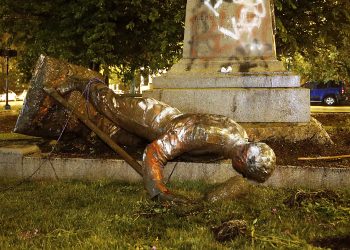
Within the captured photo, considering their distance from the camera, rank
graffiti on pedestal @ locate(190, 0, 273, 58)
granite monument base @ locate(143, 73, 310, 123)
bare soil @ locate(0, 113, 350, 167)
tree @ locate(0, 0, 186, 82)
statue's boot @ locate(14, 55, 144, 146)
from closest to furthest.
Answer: statue's boot @ locate(14, 55, 144, 146), bare soil @ locate(0, 113, 350, 167), granite monument base @ locate(143, 73, 310, 123), graffiti on pedestal @ locate(190, 0, 273, 58), tree @ locate(0, 0, 186, 82)

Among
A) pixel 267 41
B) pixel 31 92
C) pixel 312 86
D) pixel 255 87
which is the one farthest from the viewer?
pixel 312 86

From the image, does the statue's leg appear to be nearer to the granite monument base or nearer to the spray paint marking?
the granite monument base

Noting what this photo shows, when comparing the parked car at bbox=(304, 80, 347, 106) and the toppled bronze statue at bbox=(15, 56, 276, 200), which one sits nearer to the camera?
the toppled bronze statue at bbox=(15, 56, 276, 200)

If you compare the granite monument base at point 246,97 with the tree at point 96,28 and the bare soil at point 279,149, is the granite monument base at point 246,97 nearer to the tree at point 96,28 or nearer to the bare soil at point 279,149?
the bare soil at point 279,149

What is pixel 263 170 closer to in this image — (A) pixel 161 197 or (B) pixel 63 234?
(A) pixel 161 197

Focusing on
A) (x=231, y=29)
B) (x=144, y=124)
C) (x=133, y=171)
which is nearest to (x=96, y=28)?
(x=231, y=29)

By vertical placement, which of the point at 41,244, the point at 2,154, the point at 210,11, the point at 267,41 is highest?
the point at 210,11

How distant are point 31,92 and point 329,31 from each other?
34.5 feet

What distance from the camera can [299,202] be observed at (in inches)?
175

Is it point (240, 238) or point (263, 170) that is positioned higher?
point (263, 170)

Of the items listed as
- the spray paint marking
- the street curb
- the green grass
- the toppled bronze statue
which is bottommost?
the green grass

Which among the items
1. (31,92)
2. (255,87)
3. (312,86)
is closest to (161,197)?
(31,92)

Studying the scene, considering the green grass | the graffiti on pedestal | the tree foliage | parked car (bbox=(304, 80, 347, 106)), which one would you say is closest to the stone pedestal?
the graffiti on pedestal

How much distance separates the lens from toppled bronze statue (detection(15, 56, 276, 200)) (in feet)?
15.3
